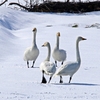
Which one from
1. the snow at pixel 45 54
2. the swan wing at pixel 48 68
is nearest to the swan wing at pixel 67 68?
the swan wing at pixel 48 68

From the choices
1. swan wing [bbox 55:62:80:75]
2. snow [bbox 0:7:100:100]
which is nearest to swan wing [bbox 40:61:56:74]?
swan wing [bbox 55:62:80:75]

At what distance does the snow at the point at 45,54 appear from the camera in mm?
8008

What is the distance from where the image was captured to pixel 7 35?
776 inches

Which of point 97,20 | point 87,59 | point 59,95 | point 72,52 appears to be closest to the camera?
point 59,95

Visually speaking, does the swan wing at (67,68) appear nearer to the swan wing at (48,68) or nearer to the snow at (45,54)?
the swan wing at (48,68)

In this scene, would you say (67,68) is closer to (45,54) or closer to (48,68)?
(48,68)

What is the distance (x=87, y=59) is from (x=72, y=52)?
5.54 feet

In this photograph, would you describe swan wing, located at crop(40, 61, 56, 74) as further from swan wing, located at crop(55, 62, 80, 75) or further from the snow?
the snow

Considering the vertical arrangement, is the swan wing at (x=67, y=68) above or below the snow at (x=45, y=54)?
above

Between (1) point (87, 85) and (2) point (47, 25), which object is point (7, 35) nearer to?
(2) point (47, 25)

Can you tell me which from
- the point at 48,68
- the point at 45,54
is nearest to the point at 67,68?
the point at 48,68

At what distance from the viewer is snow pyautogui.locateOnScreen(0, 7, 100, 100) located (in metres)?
8.01

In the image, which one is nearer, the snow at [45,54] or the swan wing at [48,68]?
the snow at [45,54]

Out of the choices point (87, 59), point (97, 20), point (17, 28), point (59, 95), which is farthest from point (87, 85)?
point (97, 20)
